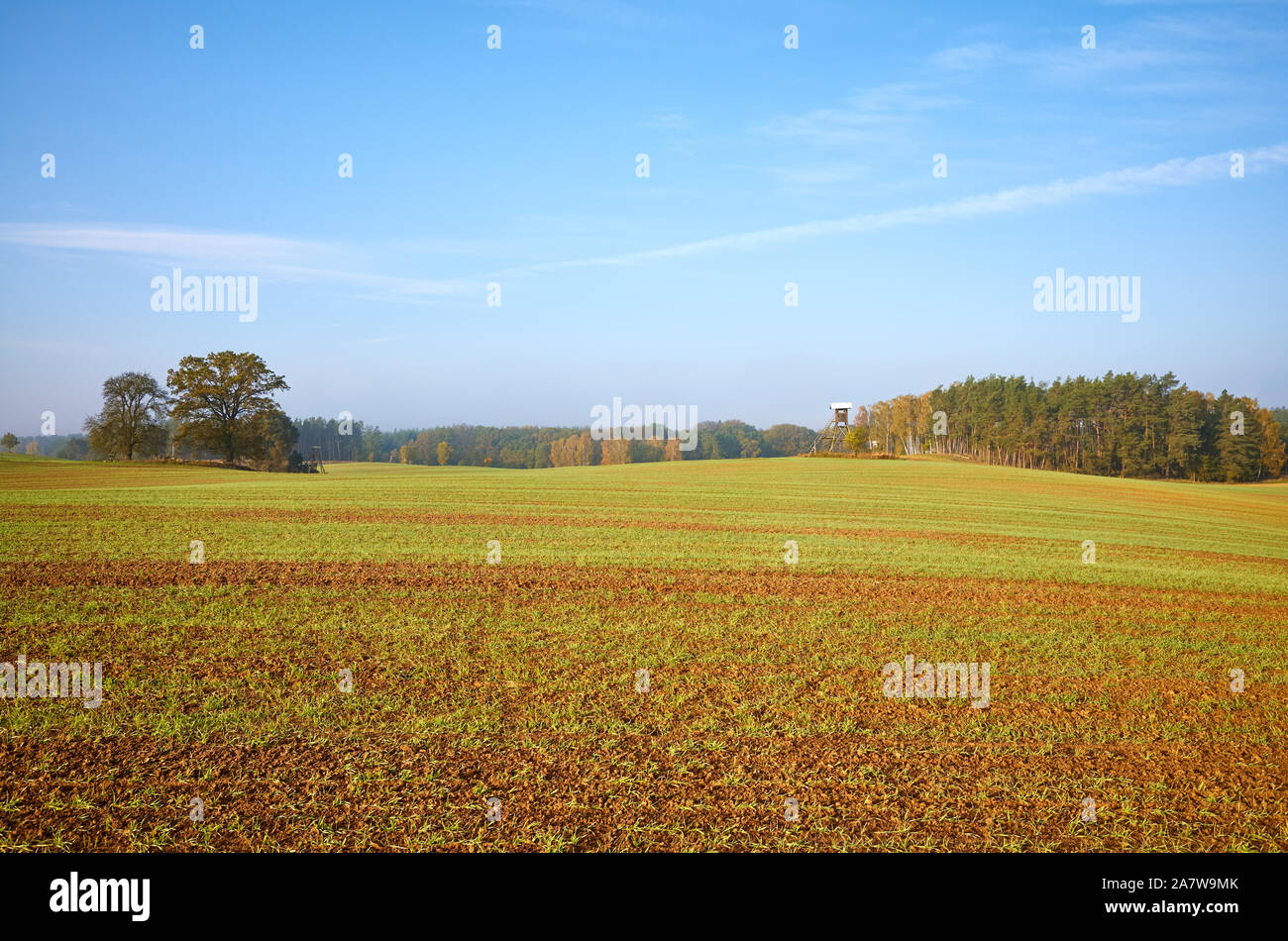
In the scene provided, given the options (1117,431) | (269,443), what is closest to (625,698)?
(269,443)

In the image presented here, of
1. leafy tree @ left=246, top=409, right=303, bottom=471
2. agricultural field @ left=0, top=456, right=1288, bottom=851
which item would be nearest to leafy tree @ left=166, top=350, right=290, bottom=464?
leafy tree @ left=246, top=409, right=303, bottom=471

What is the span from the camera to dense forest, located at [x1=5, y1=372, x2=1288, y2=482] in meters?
84.5

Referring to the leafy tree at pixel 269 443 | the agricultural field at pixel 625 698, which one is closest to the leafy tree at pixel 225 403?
the leafy tree at pixel 269 443

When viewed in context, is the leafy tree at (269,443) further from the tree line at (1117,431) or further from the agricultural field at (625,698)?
the tree line at (1117,431)

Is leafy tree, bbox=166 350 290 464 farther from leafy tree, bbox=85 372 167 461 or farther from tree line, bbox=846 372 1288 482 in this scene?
tree line, bbox=846 372 1288 482

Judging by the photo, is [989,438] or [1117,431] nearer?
[1117,431]

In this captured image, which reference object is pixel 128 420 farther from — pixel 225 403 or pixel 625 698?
pixel 625 698

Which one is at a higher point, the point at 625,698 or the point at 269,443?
the point at 269,443

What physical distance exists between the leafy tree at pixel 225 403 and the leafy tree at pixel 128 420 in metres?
1.88

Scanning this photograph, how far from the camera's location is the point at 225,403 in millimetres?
62906

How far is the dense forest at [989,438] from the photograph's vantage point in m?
84.5

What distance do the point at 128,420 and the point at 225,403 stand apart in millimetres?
7405

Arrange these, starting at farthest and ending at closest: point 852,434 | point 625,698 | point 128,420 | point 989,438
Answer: point 989,438, point 852,434, point 128,420, point 625,698
